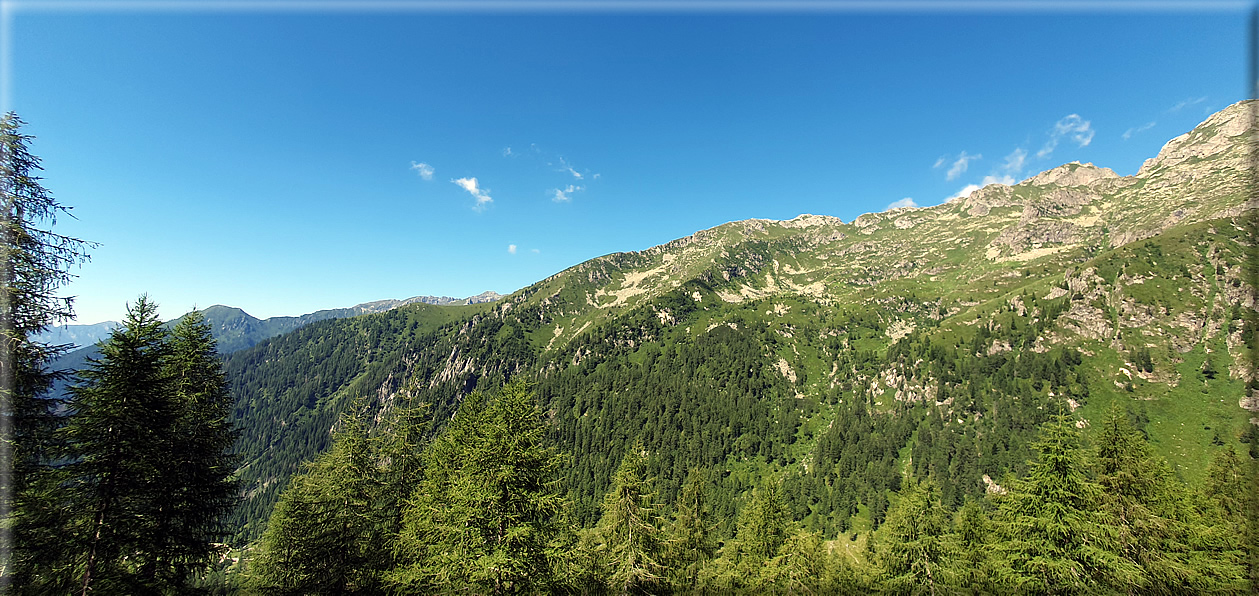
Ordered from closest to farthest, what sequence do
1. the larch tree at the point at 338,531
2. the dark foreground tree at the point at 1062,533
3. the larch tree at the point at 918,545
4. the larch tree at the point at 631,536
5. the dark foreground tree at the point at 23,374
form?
the dark foreground tree at the point at 23,374 < the dark foreground tree at the point at 1062,533 < the larch tree at the point at 338,531 < the larch tree at the point at 631,536 < the larch tree at the point at 918,545

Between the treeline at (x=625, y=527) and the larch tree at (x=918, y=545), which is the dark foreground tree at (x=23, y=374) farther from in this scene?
the larch tree at (x=918, y=545)

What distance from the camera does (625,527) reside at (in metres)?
26.1

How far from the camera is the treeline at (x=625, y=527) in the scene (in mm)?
16547

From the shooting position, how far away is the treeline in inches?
651

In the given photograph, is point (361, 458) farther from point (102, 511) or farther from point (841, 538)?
point (841, 538)

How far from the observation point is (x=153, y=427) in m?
14.3

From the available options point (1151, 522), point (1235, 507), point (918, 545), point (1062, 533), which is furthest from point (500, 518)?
point (1235, 507)

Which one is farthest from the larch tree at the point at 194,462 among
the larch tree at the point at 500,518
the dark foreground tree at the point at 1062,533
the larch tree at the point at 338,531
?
the dark foreground tree at the point at 1062,533

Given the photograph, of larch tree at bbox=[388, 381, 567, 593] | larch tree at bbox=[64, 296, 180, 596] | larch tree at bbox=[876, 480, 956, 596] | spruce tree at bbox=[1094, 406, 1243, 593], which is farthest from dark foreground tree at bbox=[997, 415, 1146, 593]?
larch tree at bbox=[64, 296, 180, 596]

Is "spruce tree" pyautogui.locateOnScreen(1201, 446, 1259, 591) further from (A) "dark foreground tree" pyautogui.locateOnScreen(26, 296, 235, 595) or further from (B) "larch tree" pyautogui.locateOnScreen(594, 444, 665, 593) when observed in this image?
(A) "dark foreground tree" pyautogui.locateOnScreen(26, 296, 235, 595)

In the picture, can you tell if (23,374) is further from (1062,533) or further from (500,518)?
(1062,533)

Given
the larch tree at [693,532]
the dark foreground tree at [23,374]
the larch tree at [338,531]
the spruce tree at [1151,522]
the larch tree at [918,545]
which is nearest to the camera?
the dark foreground tree at [23,374]

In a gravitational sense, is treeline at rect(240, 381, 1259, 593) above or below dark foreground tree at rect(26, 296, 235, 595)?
below

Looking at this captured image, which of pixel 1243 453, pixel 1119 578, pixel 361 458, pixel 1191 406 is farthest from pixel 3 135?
pixel 1191 406
